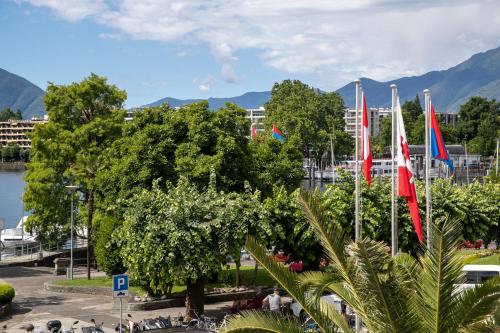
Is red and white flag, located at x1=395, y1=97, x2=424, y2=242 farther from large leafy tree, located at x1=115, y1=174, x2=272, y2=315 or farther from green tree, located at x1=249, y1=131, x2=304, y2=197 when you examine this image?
green tree, located at x1=249, y1=131, x2=304, y2=197

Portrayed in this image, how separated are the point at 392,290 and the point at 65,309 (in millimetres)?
21525

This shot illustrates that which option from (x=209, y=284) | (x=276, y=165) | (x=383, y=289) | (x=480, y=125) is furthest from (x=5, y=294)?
(x=480, y=125)

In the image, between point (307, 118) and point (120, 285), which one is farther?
point (307, 118)

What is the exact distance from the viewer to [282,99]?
108562 mm

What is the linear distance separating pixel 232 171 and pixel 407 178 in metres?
11.6

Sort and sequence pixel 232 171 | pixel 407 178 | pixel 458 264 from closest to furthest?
pixel 458 264, pixel 407 178, pixel 232 171

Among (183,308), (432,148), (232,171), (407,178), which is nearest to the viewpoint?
(407,178)

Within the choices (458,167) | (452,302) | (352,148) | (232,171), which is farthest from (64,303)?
(458,167)

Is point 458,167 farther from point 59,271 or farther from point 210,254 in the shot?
point 210,254

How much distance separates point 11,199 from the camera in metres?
129

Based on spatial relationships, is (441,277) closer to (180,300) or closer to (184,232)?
(184,232)

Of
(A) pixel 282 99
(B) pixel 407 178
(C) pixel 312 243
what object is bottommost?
(C) pixel 312 243

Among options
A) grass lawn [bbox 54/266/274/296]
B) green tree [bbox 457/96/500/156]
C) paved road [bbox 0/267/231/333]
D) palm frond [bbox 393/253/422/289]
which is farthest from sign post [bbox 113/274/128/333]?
green tree [bbox 457/96/500/156]

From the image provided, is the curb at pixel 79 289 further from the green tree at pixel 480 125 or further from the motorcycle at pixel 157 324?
the green tree at pixel 480 125
